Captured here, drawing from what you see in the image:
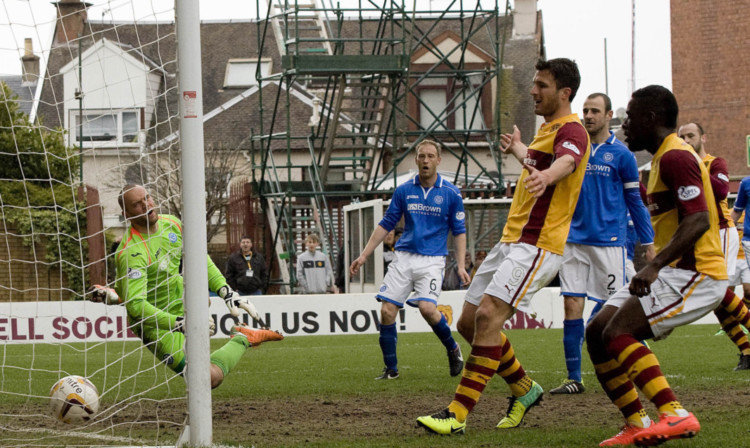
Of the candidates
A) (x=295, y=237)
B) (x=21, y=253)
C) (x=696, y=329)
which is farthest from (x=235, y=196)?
(x=696, y=329)

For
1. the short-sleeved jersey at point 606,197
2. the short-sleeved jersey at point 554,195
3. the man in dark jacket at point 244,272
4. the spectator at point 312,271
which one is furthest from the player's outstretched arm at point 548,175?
the spectator at point 312,271

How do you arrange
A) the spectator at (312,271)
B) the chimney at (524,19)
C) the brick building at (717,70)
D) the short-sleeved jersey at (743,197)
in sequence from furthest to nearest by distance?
the chimney at (524,19) → the brick building at (717,70) → the spectator at (312,271) → the short-sleeved jersey at (743,197)

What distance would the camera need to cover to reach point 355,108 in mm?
23266

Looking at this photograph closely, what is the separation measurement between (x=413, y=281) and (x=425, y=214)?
654 mm

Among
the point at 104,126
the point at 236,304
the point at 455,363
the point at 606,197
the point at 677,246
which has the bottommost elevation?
the point at 455,363

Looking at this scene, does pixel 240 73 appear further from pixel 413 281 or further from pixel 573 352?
pixel 573 352

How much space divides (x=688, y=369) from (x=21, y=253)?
513 inches

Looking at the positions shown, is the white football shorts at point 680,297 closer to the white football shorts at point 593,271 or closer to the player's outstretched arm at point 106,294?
the white football shorts at point 593,271

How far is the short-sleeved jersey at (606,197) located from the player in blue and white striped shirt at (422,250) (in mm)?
1737

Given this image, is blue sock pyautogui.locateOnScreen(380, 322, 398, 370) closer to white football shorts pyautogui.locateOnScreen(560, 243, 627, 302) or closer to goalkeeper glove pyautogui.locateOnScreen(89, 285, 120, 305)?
white football shorts pyautogui.locateOnScreen(560, 243, 627, 302)

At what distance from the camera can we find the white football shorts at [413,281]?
10227 mm

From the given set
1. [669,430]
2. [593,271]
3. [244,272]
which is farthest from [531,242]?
[244,272]

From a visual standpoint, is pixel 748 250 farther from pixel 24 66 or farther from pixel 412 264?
pixel 24 66

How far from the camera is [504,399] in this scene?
8.15m
